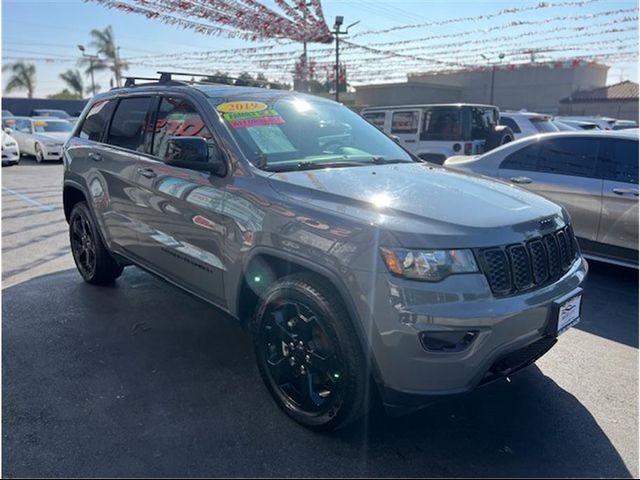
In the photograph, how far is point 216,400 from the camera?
3113 millimetres

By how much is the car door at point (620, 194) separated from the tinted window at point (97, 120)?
16.0 ft

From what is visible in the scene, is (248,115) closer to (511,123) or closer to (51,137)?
(511,123)

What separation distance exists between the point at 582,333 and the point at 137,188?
3.70 m

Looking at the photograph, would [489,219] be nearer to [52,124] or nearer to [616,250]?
Answer: [616,250]

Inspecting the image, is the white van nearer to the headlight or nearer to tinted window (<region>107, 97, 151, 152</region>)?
tinted window (<region>107, 97, 151, 152</region>)

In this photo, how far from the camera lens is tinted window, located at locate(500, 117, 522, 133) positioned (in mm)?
13262

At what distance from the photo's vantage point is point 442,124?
11586mm

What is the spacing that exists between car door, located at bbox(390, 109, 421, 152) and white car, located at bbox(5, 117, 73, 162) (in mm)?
11141

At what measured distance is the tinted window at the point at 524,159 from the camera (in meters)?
5.96

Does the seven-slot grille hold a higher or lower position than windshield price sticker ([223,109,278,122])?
lower

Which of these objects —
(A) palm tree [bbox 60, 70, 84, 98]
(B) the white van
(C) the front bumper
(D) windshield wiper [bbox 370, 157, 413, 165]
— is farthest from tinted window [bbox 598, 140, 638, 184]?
(A) palm tree [bbox 60, 70, 84, 98]

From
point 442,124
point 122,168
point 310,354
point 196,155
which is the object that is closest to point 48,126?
point 442,124

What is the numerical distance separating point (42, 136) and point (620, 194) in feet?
58.2

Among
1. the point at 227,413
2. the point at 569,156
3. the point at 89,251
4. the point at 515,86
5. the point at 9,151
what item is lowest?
the point at 227,413
